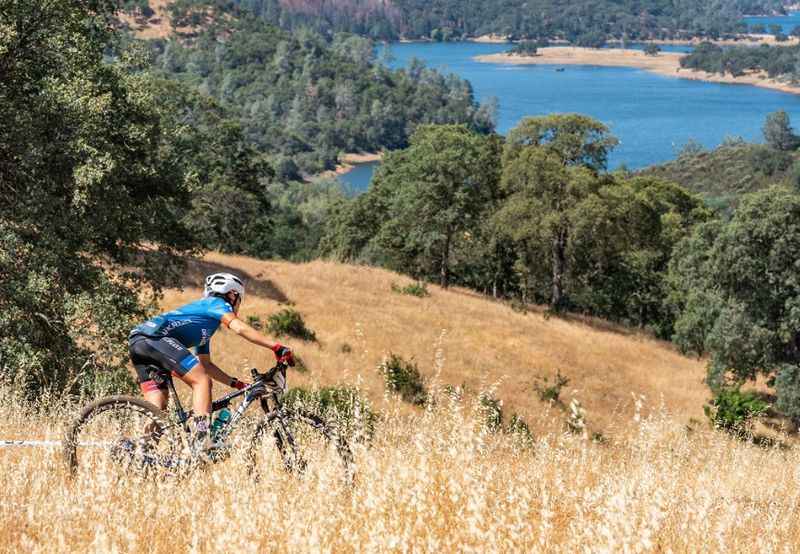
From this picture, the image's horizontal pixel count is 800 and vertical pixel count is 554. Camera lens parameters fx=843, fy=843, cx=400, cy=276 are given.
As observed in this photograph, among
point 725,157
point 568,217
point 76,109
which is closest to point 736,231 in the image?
point 568,217

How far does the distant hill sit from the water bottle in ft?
A: 486

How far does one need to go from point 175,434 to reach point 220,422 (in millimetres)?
427

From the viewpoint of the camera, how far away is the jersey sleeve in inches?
253

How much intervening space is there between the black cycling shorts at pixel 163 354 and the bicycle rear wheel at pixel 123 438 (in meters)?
0.36

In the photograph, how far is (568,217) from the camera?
52.0 metres

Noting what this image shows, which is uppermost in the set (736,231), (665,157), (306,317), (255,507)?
(255,507)

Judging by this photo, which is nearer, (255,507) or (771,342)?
(255,507)

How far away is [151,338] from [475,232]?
5218cm

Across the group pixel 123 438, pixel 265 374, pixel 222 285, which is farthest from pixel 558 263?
pixel 123 438

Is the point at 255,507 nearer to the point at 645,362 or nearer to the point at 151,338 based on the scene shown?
the point at 151,338

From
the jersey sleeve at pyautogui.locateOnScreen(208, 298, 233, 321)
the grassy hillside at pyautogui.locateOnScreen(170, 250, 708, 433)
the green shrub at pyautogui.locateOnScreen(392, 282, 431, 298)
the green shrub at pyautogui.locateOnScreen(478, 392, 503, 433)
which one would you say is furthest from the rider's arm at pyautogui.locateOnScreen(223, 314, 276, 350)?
the green shrub at pyautogui.locateOnScreen(392, 282, 431, 298)

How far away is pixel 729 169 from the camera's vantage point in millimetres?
154875

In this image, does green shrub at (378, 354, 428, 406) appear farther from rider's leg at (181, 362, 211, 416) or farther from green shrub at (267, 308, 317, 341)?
rider's leg at (181, 362, 211, 416)

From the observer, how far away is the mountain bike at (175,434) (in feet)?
18.2
